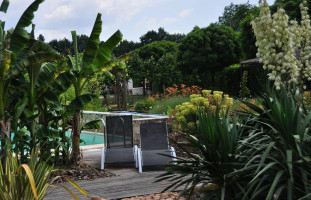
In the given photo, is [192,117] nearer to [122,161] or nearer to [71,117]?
[122,161]

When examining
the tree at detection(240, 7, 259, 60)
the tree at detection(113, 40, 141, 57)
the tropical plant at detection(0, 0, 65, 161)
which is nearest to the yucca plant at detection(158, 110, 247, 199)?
the tropical plant at detection(0, 0, 65, 161)

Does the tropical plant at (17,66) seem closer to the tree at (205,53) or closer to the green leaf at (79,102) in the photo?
the green leaf at (79,102)

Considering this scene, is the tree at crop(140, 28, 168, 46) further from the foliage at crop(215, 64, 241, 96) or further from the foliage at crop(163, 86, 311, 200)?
the foliage at crop(163, 86, 311, 200)

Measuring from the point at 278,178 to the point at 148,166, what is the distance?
17.6 ft

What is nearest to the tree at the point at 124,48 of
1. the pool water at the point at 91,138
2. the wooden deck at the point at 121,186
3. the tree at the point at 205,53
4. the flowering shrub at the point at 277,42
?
the tree at the point at 205,53

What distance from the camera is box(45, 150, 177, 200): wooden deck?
20.9 feet

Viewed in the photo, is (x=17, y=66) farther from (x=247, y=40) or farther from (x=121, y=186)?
(x=247, y=40)

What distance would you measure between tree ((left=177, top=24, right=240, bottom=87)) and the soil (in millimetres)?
22307

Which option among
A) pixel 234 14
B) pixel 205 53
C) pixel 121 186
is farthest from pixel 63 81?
pixel 234 14

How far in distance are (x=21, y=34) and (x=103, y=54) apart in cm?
156

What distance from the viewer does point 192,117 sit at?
31.7ft

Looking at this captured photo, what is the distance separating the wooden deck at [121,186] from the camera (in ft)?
20.9

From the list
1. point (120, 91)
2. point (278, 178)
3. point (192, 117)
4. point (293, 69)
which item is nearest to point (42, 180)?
point (278, 178)

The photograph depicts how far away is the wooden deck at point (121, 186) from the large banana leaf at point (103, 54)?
2.02 meters
